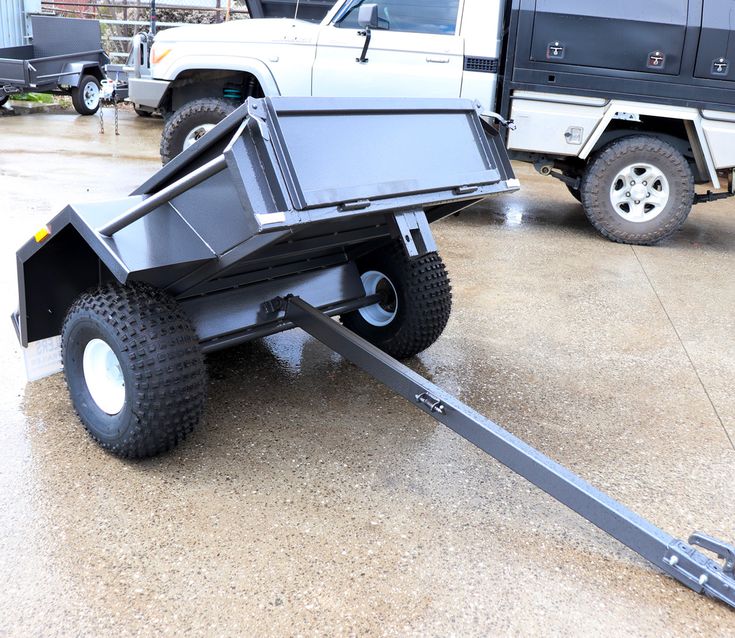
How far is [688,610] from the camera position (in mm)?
2309

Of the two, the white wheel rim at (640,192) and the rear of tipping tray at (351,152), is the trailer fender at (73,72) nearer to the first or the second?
the white wheel rim at (640,192)

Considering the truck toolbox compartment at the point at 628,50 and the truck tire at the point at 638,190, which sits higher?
the truck toolbox compartment at the point at 628,50

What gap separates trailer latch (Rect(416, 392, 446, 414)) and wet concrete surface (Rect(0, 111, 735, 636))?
323 mm

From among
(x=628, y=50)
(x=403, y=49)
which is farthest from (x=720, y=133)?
(x=403, y=49)

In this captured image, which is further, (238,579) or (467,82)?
(467,82)

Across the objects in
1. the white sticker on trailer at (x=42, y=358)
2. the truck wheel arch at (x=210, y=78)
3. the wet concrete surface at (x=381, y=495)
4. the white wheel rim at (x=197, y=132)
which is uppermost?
the truck wheel arch at (x=210, y=78)

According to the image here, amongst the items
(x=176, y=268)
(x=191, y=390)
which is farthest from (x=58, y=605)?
(x=176, y=268)

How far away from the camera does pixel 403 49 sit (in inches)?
261

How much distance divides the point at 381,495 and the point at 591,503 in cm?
75

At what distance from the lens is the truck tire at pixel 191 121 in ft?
22.6

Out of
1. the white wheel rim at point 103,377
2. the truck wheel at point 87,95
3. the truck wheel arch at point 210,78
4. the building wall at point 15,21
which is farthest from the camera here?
the building wall at point 15,21

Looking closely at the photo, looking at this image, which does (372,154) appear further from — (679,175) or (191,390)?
(679,175)

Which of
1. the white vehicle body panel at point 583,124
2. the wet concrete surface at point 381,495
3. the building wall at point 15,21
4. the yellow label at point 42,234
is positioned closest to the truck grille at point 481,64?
the white vehicle body panel at point 583,124

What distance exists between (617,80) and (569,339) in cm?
290
